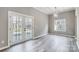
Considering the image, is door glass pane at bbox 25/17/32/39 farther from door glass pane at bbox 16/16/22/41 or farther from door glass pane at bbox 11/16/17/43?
door glass pane at bbox 11/16/17/43

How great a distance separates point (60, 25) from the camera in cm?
958

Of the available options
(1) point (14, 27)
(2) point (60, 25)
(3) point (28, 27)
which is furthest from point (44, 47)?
(2) point (60, 25)

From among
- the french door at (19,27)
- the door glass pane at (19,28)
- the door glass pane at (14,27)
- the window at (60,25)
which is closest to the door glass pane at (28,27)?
the french door at (19,27)

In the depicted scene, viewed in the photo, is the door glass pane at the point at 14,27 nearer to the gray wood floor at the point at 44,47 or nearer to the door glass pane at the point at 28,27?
the gray wood floor at the point at 44,47

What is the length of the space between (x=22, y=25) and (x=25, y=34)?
703 mm

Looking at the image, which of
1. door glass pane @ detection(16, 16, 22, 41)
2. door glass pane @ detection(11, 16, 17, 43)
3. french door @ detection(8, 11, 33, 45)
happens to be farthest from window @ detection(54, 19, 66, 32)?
door glass pane @ detection(11, 16, 17, 43)

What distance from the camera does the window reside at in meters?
9.23

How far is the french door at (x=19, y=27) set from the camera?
4875 mm

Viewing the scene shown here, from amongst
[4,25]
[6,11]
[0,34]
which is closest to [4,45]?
[0,34]

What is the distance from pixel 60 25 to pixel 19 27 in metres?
5.28

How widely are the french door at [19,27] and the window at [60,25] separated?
3.95m

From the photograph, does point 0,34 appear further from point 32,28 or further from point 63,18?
point 63,18

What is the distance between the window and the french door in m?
3.95

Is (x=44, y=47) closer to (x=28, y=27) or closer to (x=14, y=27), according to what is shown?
(x=14, y=27)
